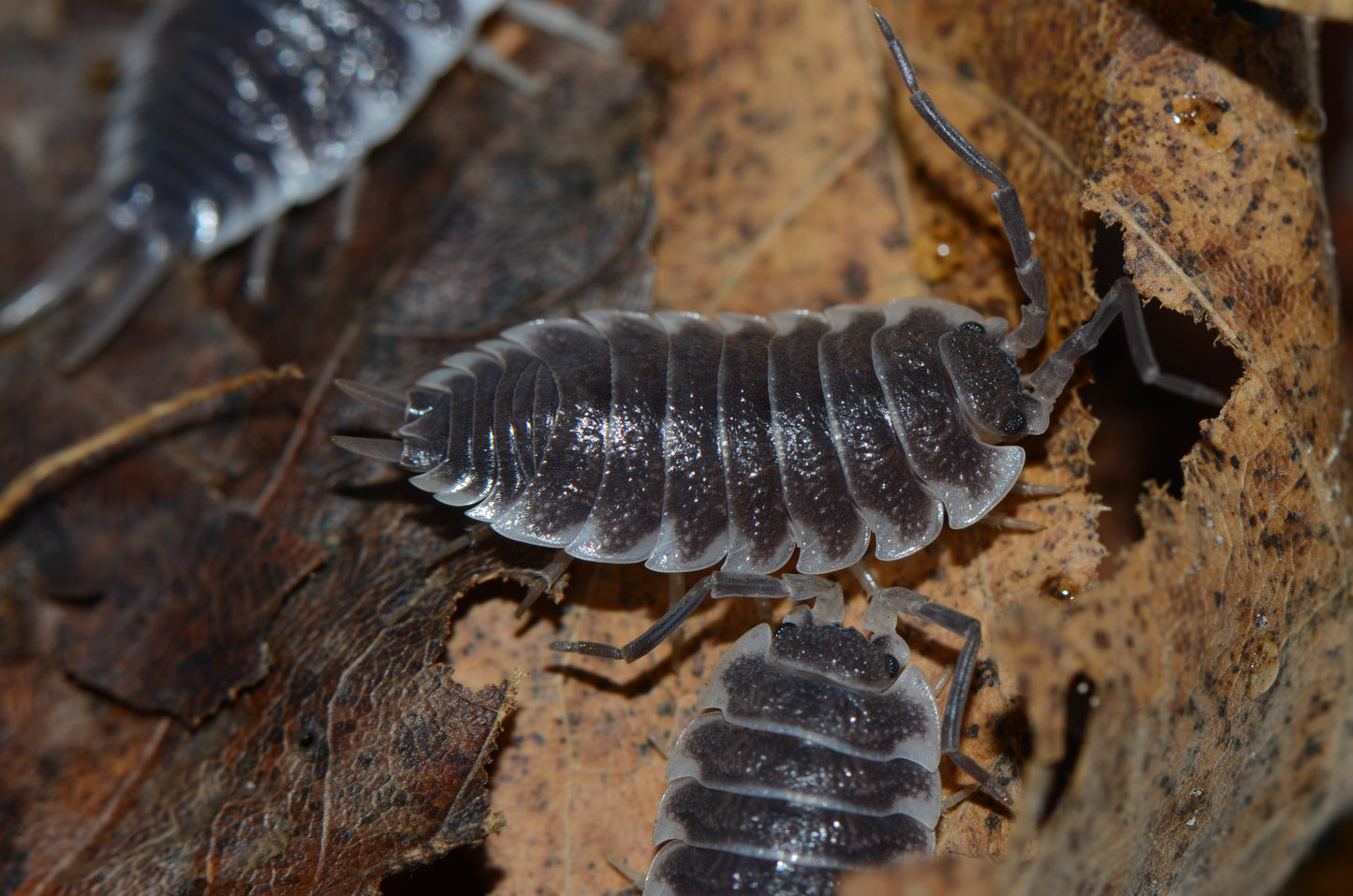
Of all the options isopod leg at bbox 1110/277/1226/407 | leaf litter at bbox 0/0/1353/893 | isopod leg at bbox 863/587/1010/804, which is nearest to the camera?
leaf litter at bbox 0/0/1353/893

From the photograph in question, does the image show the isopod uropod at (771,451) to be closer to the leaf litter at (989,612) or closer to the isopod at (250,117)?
the leaf litter at (989,612)

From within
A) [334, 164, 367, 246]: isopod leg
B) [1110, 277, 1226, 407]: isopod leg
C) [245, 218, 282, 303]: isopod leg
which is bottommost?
[245, 218, 282, 303]: isopod leg

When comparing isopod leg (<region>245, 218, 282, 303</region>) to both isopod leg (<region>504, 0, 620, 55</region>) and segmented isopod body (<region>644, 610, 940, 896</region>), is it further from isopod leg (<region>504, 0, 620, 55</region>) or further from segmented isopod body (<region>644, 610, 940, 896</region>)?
segmented isopod body (<region>644, 610, 940, 896</region>)

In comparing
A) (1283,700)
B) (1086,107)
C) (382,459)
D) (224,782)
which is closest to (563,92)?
(382,459)

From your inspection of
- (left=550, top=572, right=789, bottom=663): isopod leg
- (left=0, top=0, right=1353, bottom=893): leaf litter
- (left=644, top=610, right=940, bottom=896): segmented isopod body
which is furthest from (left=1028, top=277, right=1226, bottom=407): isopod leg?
(left=550, top=572, right=789, bottom=663): isopod leg

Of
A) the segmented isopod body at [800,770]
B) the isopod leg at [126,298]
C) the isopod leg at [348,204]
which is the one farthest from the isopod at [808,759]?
the isopod leg at [126,298]

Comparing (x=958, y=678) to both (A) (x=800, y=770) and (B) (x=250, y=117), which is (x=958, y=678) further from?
(B) (x=250, y=117)
